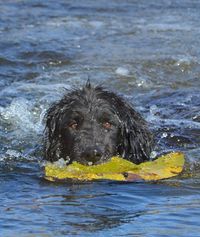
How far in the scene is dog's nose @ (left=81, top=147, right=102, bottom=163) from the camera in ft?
27.4

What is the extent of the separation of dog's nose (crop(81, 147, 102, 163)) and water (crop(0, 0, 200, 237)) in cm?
25

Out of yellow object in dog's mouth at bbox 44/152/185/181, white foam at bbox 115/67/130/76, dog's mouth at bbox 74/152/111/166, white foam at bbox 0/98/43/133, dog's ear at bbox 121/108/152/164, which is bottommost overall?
yellow object in dog's mouth at bbox 44/152/185/181

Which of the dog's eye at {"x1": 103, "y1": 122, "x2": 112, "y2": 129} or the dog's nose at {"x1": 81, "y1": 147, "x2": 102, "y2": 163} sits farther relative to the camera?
the dog's eye at {"x1": 103, "y1": 122, "x2": 112, "y2": 129}

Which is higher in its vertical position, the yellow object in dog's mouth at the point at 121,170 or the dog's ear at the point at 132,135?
the dog's ear at the point at 132,135

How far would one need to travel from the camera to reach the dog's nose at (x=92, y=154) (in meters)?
8.34

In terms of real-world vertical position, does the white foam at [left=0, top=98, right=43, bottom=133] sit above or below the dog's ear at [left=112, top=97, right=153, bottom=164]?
above

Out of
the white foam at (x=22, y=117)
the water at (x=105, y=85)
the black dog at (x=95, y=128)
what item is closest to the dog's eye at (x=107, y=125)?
the black dog at (x=95, y=128)

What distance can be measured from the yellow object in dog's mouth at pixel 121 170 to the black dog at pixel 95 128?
203mm

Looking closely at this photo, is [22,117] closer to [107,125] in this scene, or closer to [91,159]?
[107,125]

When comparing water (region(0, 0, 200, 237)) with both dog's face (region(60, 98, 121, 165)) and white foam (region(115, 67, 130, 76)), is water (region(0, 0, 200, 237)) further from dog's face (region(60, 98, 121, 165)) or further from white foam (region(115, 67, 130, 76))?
dog's face (region(60, 98, 121, 165))

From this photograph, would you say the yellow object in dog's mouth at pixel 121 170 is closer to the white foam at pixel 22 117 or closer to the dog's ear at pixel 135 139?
the dog's ear at pixel 135 139

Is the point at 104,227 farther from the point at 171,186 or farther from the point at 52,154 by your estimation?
the point at 52,154

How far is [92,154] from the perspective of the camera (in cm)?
838

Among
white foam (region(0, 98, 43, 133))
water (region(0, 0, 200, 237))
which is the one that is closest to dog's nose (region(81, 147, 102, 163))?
water (region(0, 0, 200, 237))
